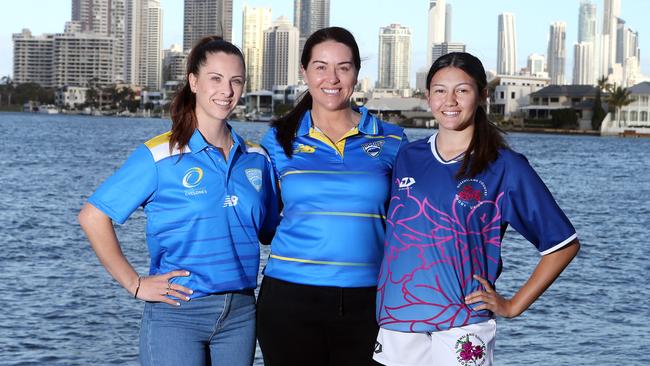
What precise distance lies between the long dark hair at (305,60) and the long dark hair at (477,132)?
0.58 meters

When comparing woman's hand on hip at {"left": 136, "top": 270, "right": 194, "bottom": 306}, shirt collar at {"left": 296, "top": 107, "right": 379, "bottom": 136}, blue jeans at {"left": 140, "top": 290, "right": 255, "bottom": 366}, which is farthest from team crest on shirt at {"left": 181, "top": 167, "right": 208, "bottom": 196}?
shirt collar at {"left": 296, "top": 107, "right": 379, "bottom": 136}

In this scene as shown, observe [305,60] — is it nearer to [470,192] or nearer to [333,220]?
[333,220]

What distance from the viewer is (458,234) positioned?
4082 mm

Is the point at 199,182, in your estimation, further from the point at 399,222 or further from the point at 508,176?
the point at 508,176

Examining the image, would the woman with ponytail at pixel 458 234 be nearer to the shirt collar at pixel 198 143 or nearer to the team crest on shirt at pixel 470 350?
the team crest on shirt at pixel 470 350

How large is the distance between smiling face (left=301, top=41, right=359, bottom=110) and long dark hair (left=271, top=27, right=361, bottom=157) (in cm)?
2

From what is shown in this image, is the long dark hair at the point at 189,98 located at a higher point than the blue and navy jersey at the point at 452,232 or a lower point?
higher

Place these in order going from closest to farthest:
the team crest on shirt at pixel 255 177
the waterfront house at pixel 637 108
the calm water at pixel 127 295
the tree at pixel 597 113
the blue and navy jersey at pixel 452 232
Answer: the blue and navy jersey at pixel 452 232 → the team crest on shirt at pixel 255 177 → the calm water at pixel 127 295 → the tree at pixel 597 113 → the waterfront house at pixel 637 108

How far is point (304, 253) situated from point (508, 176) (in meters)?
1.05

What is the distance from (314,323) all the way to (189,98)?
3.96ft

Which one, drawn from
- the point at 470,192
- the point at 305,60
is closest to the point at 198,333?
the point at 470,192

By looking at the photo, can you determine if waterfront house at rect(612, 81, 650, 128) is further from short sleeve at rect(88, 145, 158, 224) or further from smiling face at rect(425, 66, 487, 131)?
short sleeve at rect(88, 145, 158, 224)

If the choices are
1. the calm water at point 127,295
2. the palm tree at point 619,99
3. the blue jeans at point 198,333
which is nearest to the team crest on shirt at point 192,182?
the blue jeans at point 198,333

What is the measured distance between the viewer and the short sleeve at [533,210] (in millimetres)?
4141
